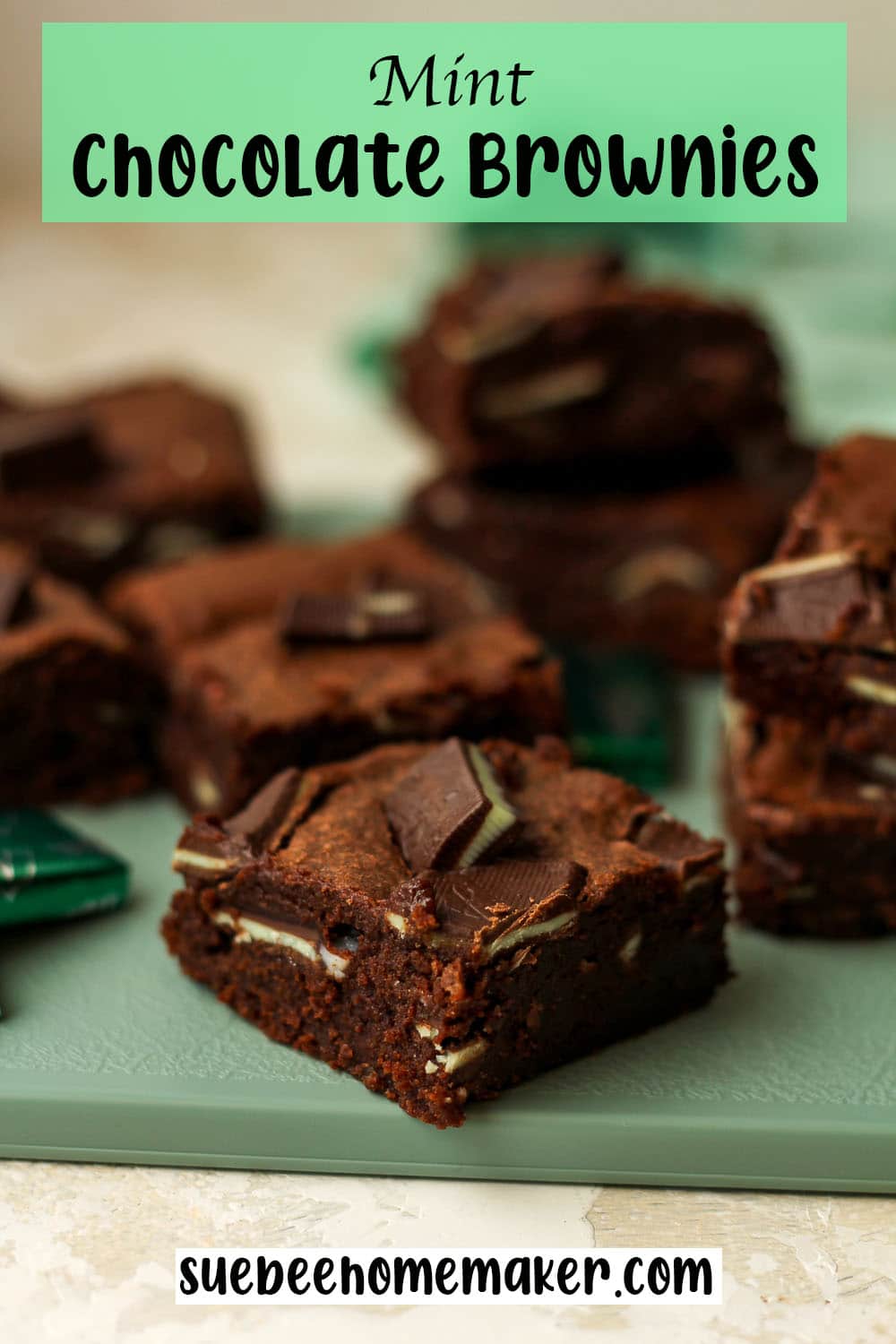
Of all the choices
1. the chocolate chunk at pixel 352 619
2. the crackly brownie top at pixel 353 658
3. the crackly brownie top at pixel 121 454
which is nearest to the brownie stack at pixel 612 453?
the crackly brownie top at pixel 353 658

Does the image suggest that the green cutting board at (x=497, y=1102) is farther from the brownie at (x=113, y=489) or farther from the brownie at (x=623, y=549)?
the brownie at (x=113, y=489)

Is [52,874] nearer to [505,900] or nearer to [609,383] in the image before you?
[505,900]

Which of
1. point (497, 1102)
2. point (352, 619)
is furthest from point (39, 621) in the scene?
point (497, 1102)

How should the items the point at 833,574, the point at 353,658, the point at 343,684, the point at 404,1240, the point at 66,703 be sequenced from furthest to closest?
the point at 66,703 → the point at 353,658 → the point at 343,684 → the point at 833,574 → the point at 404,1240

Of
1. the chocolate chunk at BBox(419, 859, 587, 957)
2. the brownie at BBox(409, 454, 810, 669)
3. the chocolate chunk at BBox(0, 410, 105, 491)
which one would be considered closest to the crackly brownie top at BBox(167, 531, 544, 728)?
the brownie at BBox(409, 454, 810, 669)

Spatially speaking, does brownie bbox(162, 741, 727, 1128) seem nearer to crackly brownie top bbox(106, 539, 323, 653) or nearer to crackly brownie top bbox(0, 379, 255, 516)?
crackly brownie top bbox(106, 539, 323, 653)
